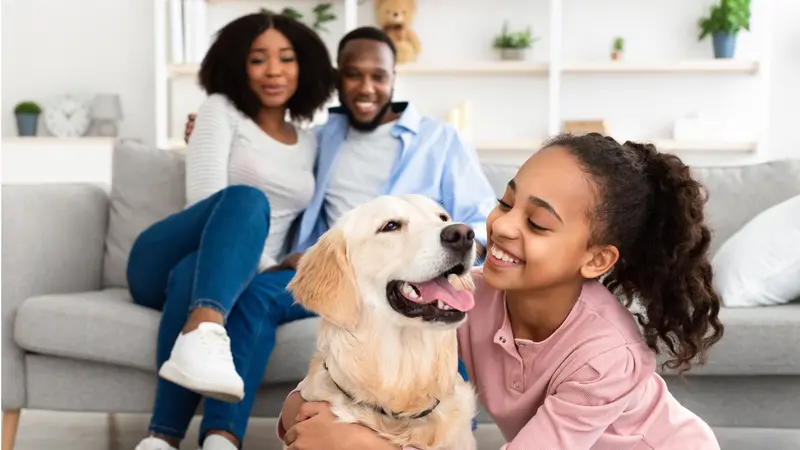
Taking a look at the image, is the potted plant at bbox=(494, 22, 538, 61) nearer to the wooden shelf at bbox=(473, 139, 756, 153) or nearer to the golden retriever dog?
the wooden shelf at bbox=(473, 139, 756, 153)

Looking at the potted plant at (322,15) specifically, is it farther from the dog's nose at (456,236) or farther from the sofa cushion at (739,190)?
the dog's nose at (456,236)

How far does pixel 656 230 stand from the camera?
1.54 meters

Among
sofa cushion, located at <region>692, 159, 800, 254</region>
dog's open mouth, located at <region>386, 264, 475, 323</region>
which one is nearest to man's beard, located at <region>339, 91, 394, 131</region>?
sofa cushion, located at <region>692, 159, 800, 254</region>

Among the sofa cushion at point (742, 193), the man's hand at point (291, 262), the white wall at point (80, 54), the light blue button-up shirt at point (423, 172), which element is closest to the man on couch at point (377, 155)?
the light blue button-up shirt at point (423, 172)

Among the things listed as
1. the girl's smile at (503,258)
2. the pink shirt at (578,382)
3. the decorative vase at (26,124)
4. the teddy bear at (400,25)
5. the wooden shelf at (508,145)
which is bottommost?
the pink shirt at (578,382)

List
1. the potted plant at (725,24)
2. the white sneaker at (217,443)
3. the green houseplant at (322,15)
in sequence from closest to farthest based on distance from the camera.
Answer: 1. the white sneaker at (217,443)
2. the potted plant at (725,24)
3. the green houseplant at (322,15)

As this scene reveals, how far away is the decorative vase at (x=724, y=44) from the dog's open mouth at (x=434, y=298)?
4065mm

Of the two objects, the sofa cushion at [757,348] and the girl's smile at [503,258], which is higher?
A: the girl's smile at [503,258]

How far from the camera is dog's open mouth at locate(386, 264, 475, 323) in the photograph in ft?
4.59

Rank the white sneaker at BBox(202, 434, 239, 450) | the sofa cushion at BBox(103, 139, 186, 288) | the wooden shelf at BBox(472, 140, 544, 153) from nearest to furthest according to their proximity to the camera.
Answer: the white sneaker at BBox(202, 434, 239, 450), the sofa cushion at BBox(103, 139, 186, 288), the wooden shelf at BBox(472, 140, 544, 153)

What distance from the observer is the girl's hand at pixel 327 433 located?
1416 millimetres

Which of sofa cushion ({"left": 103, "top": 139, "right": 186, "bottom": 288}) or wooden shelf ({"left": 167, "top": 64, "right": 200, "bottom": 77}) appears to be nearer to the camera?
sofa cushion ({"left": 103, "top": 139, "right": 186, "bottom": 288})

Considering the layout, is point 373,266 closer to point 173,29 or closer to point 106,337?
point 106,337

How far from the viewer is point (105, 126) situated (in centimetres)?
551
